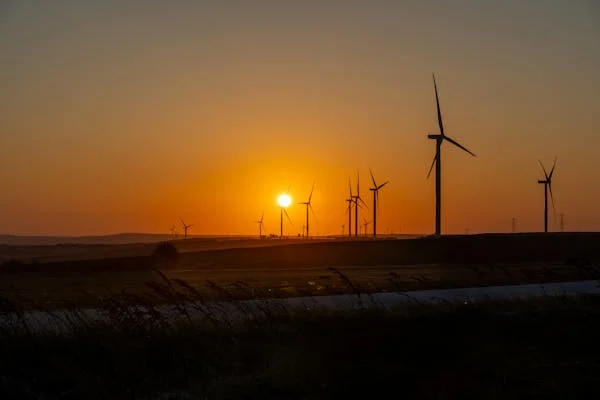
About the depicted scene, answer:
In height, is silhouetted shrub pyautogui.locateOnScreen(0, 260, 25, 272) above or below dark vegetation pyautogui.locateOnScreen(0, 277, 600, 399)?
above

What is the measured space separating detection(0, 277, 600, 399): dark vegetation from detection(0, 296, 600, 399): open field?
24 mm

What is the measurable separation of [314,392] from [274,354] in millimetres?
2627

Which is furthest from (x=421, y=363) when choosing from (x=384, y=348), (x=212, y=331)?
(x=212, y=331)

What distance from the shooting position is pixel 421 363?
15203 mm

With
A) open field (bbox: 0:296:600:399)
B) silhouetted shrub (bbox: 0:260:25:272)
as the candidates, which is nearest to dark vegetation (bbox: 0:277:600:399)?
open field (bbox: 0:296:600:399)

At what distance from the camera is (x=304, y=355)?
51.6ft

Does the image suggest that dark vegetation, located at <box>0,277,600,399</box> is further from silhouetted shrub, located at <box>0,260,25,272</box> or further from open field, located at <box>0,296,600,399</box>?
silhouetted shrub, located at <box>0,260,25,272</box>

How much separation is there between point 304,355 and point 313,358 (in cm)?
29

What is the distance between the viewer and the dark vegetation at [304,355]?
1370 cm

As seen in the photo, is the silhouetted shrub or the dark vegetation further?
the silhouetted shrub

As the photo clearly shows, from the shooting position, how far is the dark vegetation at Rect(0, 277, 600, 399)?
13.7m

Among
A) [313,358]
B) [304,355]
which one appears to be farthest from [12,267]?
[313,358]

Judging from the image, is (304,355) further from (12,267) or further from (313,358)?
(12,267)

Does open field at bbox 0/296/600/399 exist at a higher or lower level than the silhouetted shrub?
lower
